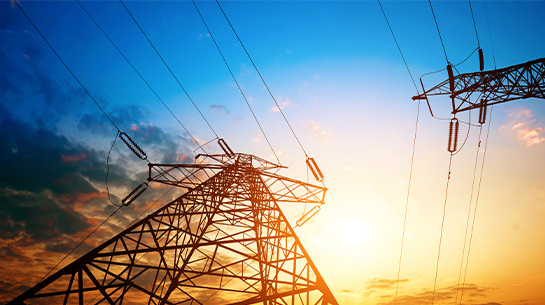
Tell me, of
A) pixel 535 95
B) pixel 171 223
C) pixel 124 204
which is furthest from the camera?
pixel 124 204

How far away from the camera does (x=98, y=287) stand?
36.1 feet

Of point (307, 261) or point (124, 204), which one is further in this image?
point (124, 204)

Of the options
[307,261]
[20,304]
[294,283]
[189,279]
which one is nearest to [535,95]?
[307,261]

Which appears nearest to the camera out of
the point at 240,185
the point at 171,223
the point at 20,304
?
the point at 20,304

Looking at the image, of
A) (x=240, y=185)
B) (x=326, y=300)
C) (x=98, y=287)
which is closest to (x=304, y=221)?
(x=240, y=185)

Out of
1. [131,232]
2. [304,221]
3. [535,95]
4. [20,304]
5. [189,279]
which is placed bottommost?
[20,304]

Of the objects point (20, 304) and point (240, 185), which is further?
point (240, 185)

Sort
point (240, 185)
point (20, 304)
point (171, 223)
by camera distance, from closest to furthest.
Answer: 1. point (20, 304)
2. point (171, 223)
3. point (240, 185)

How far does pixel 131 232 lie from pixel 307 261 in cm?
671

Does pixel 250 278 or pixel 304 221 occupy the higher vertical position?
pixel 304 221

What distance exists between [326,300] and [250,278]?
3.20 meters

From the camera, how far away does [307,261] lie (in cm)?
1355

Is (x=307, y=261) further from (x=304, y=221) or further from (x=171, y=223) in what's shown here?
(x=171, y=223)

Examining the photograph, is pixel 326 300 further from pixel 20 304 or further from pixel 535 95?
pixel 535 95
